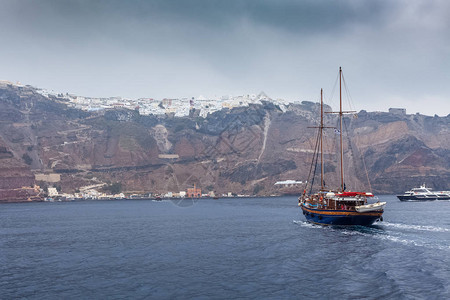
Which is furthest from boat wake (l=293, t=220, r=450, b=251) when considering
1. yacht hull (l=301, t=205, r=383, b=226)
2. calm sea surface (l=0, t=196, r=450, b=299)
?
yacht hull (l=301, t=205, r=383, b=226)

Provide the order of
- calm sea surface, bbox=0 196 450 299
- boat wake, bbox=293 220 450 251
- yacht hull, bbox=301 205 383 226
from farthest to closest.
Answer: yacht hull, bbox=301 205 383 226 < boat wake, bbox=293 220 450 251 < calm sea surface, bbox=0 196 450 299

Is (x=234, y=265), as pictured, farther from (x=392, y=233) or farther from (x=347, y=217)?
(x=347, y=217)

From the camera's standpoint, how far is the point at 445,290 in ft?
81.5

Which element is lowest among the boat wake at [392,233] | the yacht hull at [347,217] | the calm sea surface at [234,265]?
the calm sea surface at [234,265]

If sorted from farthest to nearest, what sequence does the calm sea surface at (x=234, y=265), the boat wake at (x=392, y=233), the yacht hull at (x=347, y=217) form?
the yacht hull at (x=347, y=217) → the boat wake at (x=392, y=233) → the calm sea surface at (x=234, y=265)

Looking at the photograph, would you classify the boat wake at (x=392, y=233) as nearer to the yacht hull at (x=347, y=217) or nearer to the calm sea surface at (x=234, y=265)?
the calm sea surface at (x=234, y=265)

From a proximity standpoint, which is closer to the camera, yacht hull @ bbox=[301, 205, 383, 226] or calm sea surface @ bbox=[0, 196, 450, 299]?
calm sea surface @ bbox=[0, 196, 450, 299]

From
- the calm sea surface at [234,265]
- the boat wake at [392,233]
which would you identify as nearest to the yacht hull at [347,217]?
the boat wake at [392,233]

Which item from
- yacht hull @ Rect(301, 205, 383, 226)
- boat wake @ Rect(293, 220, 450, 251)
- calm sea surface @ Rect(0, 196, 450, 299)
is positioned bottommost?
calm sea surface @ Rect(0, 196, 450, 299)

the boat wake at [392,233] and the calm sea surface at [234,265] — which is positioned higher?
the boat wake at [392,233]

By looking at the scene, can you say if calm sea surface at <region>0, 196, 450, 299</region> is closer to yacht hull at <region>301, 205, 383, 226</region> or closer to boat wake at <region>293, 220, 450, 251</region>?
boat wake at <region>293, 220, 450, 251</region>

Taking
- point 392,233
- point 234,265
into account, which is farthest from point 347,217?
point 234,265

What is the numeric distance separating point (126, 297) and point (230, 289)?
7025 millimetres

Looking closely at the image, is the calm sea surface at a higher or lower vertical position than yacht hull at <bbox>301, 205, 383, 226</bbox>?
lower
